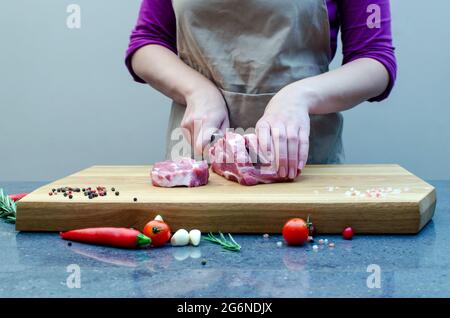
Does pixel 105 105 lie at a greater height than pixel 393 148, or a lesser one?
greater

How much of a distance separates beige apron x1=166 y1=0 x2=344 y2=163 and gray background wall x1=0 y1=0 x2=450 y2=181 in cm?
108

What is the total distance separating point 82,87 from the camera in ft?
9.64

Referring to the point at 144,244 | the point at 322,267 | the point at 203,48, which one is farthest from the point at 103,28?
the point at 322,267

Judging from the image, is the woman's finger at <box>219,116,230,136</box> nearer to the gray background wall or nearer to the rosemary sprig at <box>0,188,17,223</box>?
the rosemary sprig at <box>0,188,17,223</box>

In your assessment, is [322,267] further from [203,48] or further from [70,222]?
[203,48]

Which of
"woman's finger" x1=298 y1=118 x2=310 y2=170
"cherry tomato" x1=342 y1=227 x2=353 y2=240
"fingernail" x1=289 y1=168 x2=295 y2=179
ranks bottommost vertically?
"cherry tomato" x1=342 y1=227 x2=353 y2=240

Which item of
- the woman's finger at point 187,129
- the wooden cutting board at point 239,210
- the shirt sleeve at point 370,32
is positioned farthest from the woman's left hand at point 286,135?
the shirt sleeve at point 370,32

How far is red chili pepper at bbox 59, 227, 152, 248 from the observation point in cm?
113

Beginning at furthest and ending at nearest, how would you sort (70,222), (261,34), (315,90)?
(261,34), (315,90), (70,222)

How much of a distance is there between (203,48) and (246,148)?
1.45 feet

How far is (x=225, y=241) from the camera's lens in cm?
116

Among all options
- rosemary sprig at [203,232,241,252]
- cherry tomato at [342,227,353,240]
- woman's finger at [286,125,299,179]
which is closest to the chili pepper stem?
rosemary sprig at [203,232,241,252]

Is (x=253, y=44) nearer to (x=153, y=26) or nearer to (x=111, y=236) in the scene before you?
(x=153, y=26)
